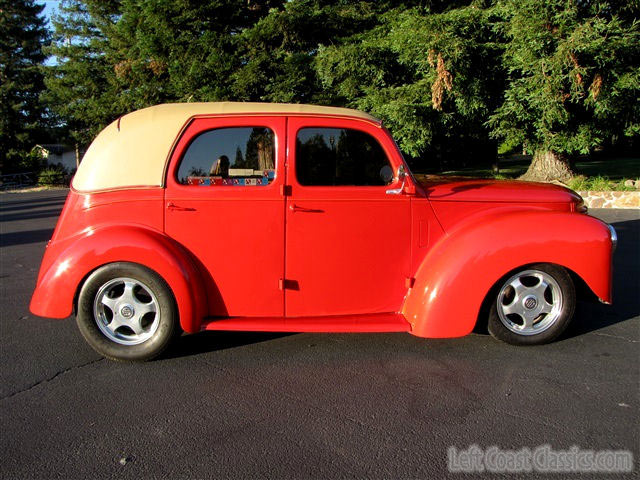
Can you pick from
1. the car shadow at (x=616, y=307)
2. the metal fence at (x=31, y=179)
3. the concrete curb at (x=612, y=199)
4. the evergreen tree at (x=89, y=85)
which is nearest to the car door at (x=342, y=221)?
the car shadow at (x=616, y=307)

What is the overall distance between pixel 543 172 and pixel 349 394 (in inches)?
590

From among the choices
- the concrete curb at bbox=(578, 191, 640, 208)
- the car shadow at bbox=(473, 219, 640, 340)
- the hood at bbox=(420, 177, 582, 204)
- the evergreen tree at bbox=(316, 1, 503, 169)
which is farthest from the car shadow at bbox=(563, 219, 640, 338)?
the evergreen tree at bbox=(316, 1, 503, 169)

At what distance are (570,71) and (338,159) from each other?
32.4 ft

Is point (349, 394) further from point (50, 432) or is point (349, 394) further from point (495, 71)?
point (495, 71)

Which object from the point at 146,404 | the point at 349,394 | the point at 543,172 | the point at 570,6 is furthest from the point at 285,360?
the point at 543,172

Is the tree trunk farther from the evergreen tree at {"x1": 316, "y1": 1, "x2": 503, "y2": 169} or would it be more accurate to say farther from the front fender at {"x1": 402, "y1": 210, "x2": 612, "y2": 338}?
the front fender at {"x1": 402, "y1": 210, "x2": 612, "y2": 338}

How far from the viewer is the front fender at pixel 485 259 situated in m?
3.63

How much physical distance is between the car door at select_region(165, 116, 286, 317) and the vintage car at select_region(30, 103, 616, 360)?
11 millimetres

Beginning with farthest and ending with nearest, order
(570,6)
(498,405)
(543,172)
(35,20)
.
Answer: (35,20) → (543,172) → (570,6) → (498,405)

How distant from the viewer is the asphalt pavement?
102 inches

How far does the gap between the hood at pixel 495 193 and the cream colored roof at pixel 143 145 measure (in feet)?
2.55

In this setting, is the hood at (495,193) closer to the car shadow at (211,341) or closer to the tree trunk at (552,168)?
the car shadow at (211,341)

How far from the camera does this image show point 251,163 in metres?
3.79

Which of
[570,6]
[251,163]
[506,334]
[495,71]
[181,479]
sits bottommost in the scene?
[181,479]
